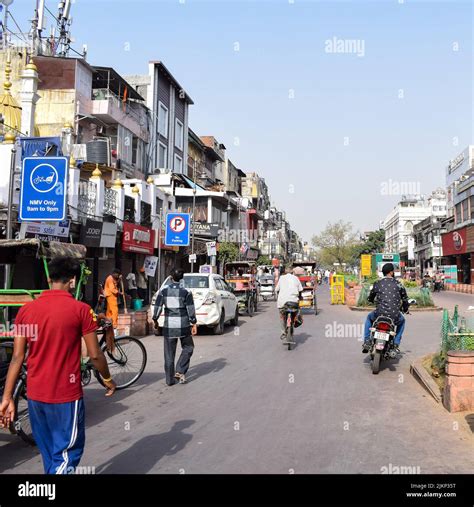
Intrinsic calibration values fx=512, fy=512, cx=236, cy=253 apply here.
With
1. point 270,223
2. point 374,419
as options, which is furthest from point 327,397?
point 270,223

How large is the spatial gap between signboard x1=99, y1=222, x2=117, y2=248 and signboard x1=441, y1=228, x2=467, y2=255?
131ft

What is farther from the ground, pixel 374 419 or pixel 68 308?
pixel 68 308

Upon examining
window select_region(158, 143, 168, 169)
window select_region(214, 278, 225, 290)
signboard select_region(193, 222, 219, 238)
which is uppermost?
window select_region(158, 143, 168, 169)

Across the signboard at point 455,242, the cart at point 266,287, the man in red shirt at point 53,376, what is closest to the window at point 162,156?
the cart at point 266,287

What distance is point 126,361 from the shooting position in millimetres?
8070

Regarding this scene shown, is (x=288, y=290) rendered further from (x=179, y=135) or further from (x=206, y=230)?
(x=179, y=135)

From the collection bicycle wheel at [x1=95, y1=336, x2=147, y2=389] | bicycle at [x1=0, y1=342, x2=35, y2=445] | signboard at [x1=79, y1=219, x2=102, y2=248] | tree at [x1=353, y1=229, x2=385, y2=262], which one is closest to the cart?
signboard at [x1=79, y1=219, x2=102, y2=248]

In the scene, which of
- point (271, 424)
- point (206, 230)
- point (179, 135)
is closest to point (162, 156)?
point (179, 135)

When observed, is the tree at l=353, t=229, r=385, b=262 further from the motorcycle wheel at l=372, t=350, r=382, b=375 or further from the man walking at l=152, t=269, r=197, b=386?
the man walking at l=152, t=269, r=197, b=386

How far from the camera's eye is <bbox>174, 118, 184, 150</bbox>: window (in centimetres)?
3716

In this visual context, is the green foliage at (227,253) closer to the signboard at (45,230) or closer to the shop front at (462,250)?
the signboard at (45,230)

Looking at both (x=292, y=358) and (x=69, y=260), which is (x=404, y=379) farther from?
(x=69, y=260)
